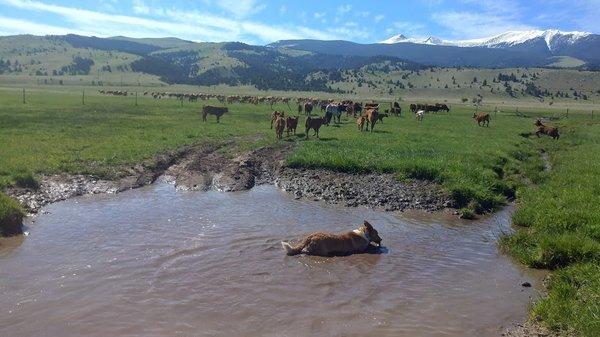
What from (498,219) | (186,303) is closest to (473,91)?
(498,219)

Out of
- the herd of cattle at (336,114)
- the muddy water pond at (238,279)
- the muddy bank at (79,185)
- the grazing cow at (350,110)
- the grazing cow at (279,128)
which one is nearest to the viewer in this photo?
the muddy water pond at (238,279)

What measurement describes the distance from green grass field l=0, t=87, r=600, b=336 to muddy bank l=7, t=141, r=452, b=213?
23.6 inches

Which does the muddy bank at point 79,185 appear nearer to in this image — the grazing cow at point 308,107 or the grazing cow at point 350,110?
the grazing cow at point 308,107

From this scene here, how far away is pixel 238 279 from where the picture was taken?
8.44 meters

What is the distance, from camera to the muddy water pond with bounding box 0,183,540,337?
22.7ft

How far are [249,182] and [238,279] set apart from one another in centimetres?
852

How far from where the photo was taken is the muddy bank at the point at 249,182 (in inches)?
563

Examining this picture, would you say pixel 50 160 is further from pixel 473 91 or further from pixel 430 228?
pixel 473 91

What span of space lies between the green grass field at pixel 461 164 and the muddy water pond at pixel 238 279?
0.79m

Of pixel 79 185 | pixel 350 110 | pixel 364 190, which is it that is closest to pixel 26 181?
pixel 79 185

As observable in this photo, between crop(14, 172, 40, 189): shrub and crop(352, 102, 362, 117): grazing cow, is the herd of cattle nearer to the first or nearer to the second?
crop(352, 102, 362, 117): grazing cow

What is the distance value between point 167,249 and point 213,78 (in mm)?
188426

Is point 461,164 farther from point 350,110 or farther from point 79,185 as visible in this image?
point 350,110

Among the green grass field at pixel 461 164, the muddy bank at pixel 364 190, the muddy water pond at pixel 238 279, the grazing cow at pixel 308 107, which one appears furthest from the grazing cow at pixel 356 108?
the muddy water pond at pixel 238 279
